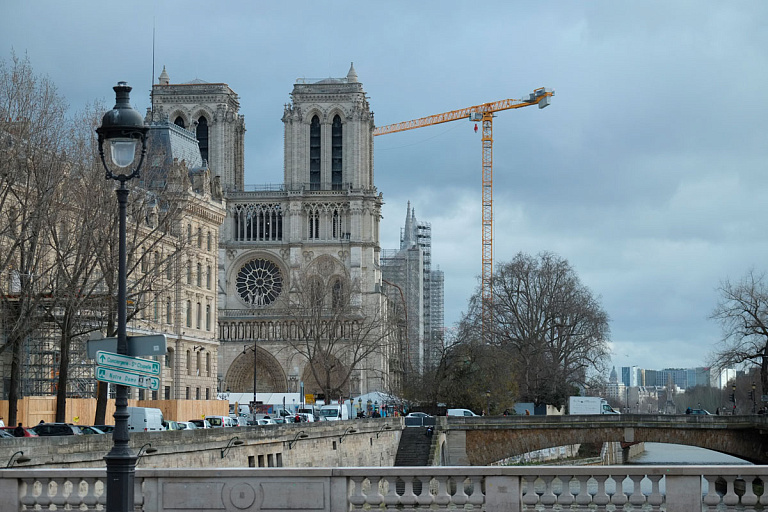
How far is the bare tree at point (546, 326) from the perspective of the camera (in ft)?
290

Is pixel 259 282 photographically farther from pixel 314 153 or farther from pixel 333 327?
pixel 333 327

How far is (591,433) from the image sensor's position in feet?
204

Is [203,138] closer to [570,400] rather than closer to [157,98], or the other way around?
[157,98]

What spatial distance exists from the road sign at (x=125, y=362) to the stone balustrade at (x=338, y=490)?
2.44 metres

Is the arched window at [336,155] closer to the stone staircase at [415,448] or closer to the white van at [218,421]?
the stone staircase at [415,448]

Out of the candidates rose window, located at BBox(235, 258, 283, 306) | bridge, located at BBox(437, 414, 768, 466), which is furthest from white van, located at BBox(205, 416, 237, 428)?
rose window, located at BBox(235, 258, 283, 306)

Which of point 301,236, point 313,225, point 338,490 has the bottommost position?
point 338,490

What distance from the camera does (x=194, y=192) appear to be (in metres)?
76.9

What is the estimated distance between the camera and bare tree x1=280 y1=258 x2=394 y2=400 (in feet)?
259

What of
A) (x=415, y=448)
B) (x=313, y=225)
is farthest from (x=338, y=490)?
(x=313, y=225)

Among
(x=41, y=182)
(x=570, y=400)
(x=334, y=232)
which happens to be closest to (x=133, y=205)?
(x=41, y=182)

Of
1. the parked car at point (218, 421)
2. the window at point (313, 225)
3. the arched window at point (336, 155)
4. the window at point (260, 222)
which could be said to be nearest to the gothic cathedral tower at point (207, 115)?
the window at point (260, 222)

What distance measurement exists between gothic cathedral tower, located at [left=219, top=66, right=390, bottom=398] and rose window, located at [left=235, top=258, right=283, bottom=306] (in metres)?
0.09

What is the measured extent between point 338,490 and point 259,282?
95.9 m
